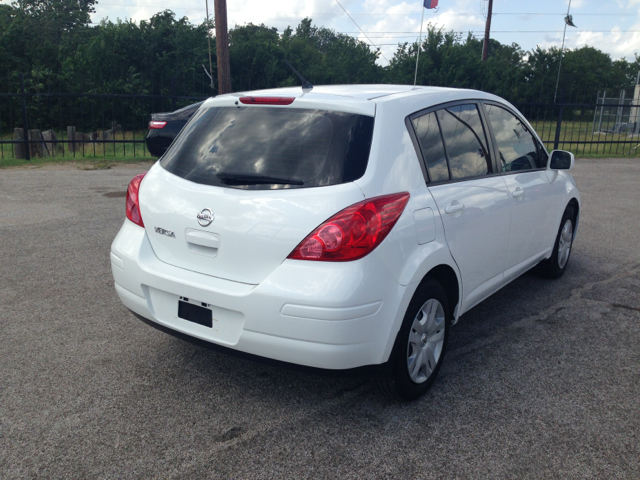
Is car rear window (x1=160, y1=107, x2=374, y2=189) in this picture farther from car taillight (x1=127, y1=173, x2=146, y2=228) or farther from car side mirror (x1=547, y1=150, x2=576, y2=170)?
car side mirror (x1=547, y1=150, x2=576, y2=170)

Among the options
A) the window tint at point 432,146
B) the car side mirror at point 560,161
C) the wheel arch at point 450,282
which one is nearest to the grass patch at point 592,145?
the car side mirror at point 560,161

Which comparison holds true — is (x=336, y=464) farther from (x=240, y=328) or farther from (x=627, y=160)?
(x=627, y=160)

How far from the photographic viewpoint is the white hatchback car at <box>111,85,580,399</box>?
2.66 m

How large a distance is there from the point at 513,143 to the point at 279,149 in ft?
7.37

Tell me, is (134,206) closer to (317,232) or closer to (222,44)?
(317,232)

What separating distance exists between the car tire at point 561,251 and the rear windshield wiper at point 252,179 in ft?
10.7

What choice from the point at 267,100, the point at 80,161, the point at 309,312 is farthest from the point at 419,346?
the point at 80,161

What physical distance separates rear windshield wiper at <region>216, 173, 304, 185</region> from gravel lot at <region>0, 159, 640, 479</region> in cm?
117

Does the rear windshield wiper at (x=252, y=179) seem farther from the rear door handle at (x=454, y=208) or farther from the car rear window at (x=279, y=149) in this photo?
the rear door handle at (x=454, y=208)

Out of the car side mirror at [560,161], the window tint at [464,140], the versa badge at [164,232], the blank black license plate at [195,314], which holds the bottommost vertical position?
the blank black license plate at [195,314]

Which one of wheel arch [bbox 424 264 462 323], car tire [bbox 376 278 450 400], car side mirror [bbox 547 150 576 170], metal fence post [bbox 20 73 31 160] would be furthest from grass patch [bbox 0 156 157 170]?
car tire [bbox 376 278 450 400]

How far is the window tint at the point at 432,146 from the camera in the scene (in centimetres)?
324

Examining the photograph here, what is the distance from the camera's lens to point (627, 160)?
17578 millimetres

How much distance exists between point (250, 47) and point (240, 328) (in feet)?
142
